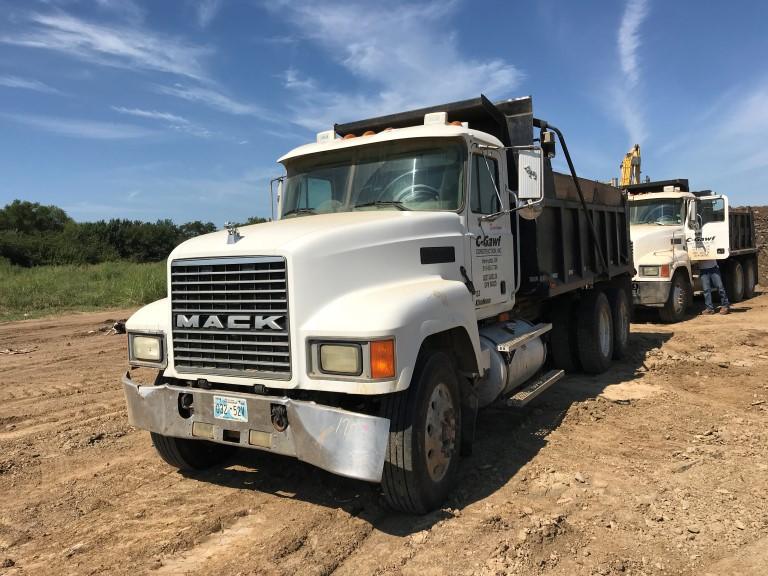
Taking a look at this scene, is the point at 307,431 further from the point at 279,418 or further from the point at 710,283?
the point at 710,283

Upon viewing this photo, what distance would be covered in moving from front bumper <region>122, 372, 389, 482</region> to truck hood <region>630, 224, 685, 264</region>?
33.4ft

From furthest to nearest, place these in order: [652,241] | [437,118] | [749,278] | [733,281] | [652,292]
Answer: [749,278] < [733,281] < [652,241] < [652,292] < [437,118]

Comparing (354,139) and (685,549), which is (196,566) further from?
(354,139)

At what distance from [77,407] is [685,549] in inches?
237

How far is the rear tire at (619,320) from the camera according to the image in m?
8.57

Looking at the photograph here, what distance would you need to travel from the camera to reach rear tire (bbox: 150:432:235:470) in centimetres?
441

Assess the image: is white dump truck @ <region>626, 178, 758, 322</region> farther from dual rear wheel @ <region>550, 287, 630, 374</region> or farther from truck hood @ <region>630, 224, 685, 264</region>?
dual rear wheel @ <region>550, 287, 630, 374</region>

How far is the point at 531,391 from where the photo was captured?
5520mm

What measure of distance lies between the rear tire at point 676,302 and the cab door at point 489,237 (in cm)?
786

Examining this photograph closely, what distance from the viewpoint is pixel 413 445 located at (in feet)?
11.5

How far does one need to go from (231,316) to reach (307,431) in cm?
89

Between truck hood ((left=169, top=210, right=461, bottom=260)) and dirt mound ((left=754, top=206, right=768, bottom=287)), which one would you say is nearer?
truck hood ((left=169, top=210, right=461, bottom=260))

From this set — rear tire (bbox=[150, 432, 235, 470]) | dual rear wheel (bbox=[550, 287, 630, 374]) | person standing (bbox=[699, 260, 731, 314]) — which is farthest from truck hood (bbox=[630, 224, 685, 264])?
rear tire (bbox=[150, 432, 235, 470])

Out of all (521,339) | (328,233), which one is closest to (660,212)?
(521,339)
